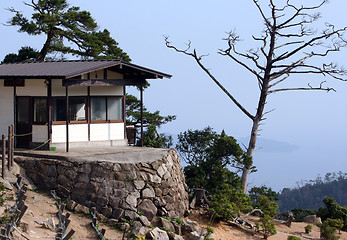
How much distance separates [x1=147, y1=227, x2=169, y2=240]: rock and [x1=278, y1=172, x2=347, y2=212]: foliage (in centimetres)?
4230

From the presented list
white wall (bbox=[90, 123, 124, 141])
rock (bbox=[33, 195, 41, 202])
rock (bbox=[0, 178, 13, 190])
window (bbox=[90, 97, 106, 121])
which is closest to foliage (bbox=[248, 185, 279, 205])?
white wall (bbox=[90, 123, 124, 141])

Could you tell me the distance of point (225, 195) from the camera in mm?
18391

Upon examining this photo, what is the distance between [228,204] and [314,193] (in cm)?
4375

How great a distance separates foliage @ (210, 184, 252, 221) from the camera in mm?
17516

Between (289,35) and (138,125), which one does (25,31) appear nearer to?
(138,125)

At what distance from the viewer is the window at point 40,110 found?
19.0 meters

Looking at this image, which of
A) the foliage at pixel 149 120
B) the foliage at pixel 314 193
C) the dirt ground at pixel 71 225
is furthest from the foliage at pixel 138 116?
the foliage at pixel 314 193

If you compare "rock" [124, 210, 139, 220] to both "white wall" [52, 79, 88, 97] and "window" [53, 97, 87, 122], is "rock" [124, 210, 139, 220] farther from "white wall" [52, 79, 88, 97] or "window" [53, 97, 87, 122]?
"white wall" [52, 79, 88, 97]

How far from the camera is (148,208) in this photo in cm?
1563

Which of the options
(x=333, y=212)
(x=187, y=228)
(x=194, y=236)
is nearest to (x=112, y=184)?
(x=187, y=228)

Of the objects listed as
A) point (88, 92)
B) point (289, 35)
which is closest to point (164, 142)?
point (88, 92)

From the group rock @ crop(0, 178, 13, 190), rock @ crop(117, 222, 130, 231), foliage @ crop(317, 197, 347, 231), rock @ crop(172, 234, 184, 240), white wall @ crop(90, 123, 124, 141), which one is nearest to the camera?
rock @ crop(117, 222, 130, 231)

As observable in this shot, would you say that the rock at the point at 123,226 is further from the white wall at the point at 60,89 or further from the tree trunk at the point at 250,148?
the tree trunk at the point at 250,148

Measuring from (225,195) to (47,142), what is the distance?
7.28 meters
